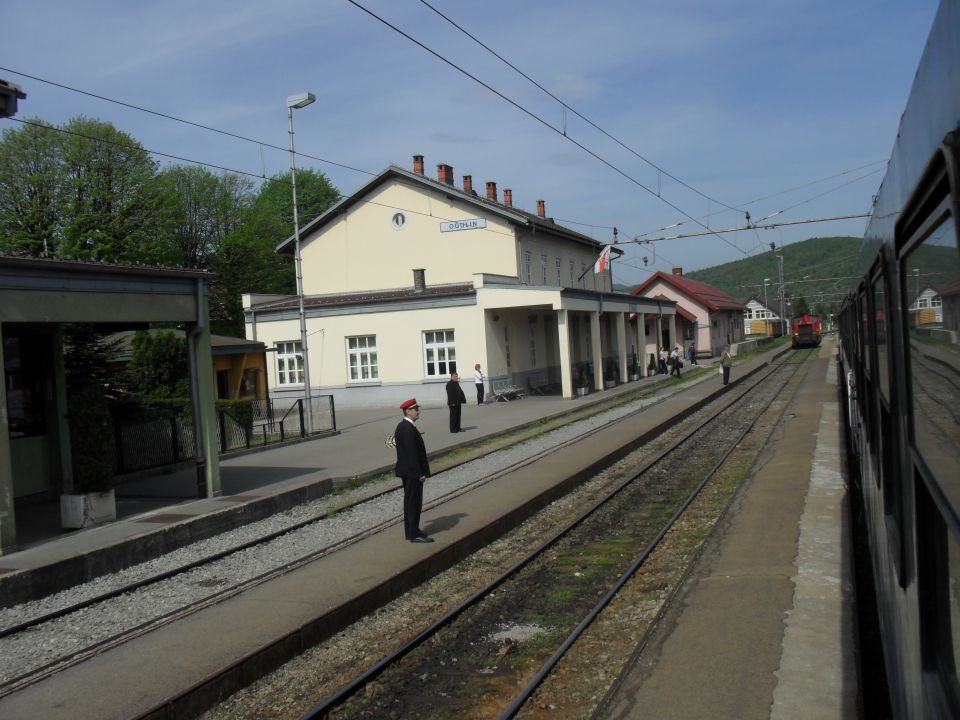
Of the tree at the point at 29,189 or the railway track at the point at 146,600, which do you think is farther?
the tree at the point at 29,189

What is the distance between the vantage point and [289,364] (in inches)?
1457

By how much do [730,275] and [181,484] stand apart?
155 metres

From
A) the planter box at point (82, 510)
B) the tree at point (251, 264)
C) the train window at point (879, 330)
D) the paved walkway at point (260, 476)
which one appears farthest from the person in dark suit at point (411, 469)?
the tree at point (251, 264)

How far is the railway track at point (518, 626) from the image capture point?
6.12 m

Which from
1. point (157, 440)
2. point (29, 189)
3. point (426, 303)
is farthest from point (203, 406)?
point (29, 189)

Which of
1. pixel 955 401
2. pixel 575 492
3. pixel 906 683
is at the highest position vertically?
pixel 955 401

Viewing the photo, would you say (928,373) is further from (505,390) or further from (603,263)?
(603,263)

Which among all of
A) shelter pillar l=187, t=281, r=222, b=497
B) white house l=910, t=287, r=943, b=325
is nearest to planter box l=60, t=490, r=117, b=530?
shelter pillar l=187, t=281, r=222, b=497

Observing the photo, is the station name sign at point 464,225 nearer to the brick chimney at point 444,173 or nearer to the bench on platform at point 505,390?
the bench on platform at point 505,390

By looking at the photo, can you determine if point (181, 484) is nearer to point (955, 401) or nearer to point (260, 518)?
point (260, 518)

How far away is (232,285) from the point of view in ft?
202

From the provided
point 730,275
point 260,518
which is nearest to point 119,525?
point 260,518

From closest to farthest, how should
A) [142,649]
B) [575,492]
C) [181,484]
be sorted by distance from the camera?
[142,649]
[575,492]
[181,484]

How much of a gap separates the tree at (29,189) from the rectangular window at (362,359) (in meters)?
18.9
